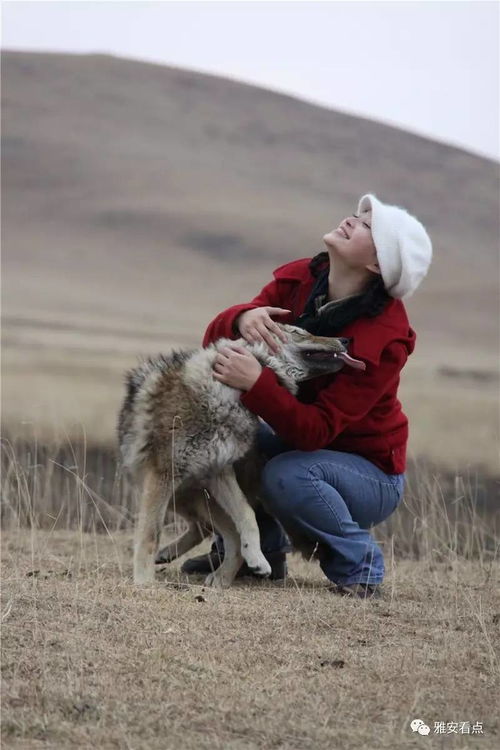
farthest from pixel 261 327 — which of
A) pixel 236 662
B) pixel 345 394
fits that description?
pixel 236 662

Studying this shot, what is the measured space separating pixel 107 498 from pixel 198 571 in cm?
340

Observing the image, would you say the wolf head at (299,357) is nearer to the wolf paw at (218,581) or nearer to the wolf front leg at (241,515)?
the wolf front leg at (241,515)

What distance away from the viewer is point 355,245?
5570 millimetres

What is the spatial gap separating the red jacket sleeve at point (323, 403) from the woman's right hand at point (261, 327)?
0.49 feet

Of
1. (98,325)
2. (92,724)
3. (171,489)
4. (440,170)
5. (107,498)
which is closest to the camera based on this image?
(92,724)

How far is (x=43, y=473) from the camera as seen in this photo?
373 inches

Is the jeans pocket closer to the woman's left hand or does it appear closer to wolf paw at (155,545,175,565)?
the woman's left hand

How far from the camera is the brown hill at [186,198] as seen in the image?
119 ft

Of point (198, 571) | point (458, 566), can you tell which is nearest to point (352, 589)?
A: point (198, 571)

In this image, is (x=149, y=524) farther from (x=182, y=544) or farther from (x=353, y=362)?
(x=353, y=362)

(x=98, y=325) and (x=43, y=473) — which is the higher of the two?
(x=43, y=473)

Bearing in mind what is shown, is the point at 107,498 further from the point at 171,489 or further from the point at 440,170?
the point at 440,170

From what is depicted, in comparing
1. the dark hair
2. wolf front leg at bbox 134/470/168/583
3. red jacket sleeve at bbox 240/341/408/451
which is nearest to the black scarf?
the dark hair

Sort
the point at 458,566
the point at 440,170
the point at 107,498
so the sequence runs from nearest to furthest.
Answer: the point at 458,566 → the point at 107,498 → the point at 440,170
